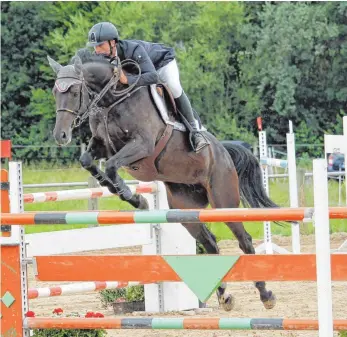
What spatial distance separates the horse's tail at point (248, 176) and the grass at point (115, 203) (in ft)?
0.88

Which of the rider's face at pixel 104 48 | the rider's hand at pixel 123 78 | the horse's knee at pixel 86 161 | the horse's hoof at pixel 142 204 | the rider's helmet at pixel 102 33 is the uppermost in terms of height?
the rider's helmet at pixel 102 33

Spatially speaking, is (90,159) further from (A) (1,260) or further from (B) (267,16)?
(B) (267,16)

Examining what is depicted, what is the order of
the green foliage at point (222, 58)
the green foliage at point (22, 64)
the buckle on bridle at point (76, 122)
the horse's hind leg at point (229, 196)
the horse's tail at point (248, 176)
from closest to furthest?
the buckle on bridle at point (76, 122), the horse's hind leg at point (229, 196), the horse's tail at point (248, 176), the green foliage at point (222, 58), the green foliage at point (22, 64)

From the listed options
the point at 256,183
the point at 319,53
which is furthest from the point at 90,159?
the point at 319,53

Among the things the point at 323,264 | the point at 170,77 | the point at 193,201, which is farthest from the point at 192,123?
the point at 323,264

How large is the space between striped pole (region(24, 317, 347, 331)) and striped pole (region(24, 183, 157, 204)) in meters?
1.87

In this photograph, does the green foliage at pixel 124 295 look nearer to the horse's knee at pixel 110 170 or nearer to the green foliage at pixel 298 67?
the horse's knee at pixel 110 170

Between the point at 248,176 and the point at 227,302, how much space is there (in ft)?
3.36

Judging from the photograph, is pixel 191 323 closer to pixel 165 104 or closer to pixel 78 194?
pixel 78 194

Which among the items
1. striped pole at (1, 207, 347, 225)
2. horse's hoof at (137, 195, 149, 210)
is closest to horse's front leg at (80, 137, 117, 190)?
horse's hoof at (137, 195, 149, 210)

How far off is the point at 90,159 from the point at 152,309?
1.25 m

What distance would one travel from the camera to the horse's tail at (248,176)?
677 cm

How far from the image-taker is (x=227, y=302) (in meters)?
6.20

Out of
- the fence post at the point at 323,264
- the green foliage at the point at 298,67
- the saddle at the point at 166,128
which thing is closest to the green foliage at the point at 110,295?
the saddle at the point at 166,128
